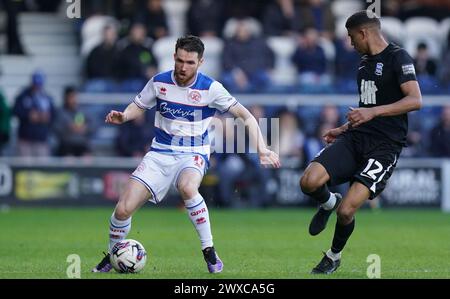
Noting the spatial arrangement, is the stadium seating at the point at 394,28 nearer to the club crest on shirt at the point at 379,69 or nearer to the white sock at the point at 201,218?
the club crest on shirt at the point at 379,69

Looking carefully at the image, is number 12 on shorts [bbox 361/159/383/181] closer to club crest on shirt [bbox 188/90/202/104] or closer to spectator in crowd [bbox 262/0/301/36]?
club crest on shirt [bbox 188/90/202/104]

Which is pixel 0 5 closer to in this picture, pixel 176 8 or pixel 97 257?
pixel 176 8

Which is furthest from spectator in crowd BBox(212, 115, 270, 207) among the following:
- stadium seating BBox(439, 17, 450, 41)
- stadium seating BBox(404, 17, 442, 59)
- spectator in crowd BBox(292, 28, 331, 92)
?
stadium seating BBox(439, 17, 450, 41)

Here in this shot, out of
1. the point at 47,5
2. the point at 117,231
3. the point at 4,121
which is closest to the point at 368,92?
the point at 117,231

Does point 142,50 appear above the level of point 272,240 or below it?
above

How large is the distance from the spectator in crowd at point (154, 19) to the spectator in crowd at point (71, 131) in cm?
290

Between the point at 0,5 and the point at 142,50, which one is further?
the point at 0,5

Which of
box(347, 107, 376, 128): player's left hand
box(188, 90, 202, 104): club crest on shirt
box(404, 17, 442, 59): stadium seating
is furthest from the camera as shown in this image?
box(404, 17, 442, 59): stadium seating

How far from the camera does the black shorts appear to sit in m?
11.6

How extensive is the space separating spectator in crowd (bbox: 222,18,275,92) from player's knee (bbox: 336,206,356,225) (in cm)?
1259

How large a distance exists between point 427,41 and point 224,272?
16099 mm
